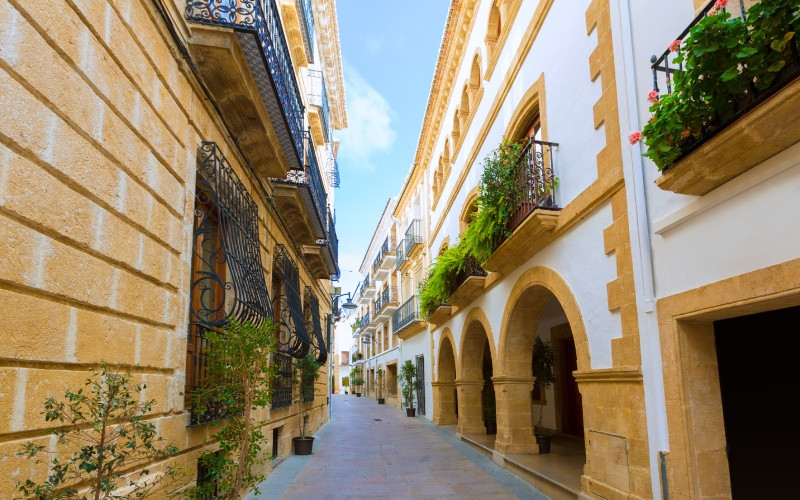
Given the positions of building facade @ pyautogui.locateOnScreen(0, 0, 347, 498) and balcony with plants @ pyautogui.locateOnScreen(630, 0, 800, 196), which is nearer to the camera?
building facade @ pyautogui.locateOnScreen(0, 0, 347, 498)

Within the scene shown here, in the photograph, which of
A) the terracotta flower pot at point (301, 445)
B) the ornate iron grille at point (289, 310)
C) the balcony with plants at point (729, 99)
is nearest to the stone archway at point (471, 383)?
the terracotta flower pot at point (301, 445)

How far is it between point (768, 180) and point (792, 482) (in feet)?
10.9

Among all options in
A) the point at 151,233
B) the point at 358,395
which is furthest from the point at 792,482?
the point at 358,395

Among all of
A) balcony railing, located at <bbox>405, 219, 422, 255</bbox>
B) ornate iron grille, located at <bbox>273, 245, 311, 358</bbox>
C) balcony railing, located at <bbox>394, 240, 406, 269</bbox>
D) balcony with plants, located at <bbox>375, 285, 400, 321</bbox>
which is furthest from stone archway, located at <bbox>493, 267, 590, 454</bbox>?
balcony with plants, located at <bbox>375, 285, 400, 321</bbox>

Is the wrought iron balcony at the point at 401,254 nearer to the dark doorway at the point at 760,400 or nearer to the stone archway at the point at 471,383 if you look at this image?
the stone archway at the point at 471,383

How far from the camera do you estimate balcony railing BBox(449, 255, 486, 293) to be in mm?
11031

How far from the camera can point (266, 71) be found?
5.46 metres

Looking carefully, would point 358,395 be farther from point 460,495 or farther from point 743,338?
point 743,338

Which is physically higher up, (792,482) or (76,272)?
(76,272)

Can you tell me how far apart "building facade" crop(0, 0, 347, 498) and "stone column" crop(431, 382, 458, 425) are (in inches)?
422

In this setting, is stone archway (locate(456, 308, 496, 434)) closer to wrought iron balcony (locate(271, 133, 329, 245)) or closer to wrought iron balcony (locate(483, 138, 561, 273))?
wrought iron balcony (locate(271, 133, 329, 245))

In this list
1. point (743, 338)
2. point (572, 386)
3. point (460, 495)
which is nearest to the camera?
point (743, 338)

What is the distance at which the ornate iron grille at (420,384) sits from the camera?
65.0 feet

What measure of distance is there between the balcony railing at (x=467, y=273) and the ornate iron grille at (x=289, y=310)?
3496mm
